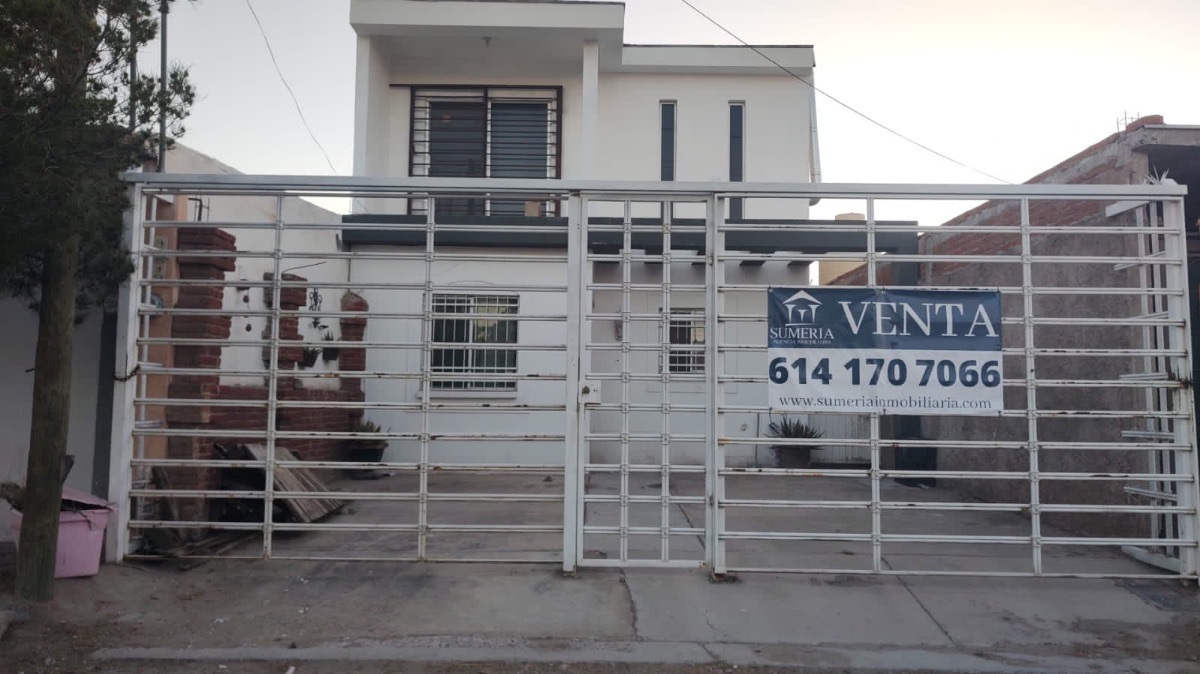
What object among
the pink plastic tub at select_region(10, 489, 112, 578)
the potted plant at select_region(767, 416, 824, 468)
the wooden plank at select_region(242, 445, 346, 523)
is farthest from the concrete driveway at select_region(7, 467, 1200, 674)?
the potted plant at select_region(767, 416, 824, 468)

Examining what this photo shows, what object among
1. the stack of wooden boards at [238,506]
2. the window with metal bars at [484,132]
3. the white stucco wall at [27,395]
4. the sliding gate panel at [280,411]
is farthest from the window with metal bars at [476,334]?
the white stucco wall at [27,395]

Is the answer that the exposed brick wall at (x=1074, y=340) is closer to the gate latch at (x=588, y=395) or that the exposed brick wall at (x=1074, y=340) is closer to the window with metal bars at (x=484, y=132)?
the gate latch at (x=588, y=395)

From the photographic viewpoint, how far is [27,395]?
22.7 ft

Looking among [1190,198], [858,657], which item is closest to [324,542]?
[858,657]

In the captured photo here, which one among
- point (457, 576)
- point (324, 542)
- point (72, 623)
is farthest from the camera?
point (324, 542)

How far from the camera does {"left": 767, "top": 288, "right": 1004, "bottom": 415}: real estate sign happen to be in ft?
21.6

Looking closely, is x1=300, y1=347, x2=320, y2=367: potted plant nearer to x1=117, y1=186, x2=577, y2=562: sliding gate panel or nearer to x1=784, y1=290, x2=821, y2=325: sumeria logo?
x1=117, y1=186, x2=577, y2=562: sliding gate panel

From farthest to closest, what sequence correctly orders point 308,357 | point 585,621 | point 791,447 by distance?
point 791,447 < point 308,357 < point 585,621

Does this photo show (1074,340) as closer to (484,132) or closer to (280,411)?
(280,411)

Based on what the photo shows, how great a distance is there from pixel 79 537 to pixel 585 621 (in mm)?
3819

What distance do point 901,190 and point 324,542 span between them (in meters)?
5.95

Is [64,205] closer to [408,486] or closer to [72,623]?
[72,623]

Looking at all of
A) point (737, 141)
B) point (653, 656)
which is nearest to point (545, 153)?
point (737, 141)

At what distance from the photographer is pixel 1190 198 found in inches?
366
